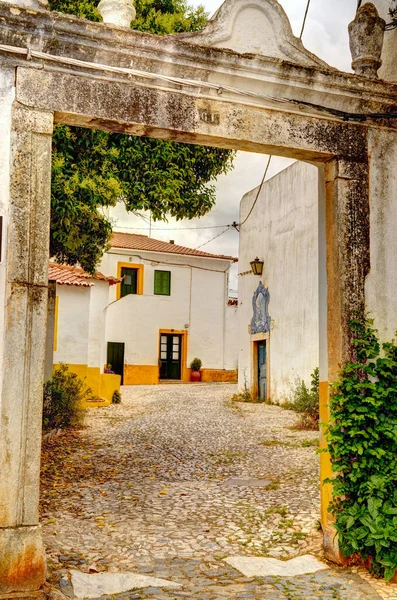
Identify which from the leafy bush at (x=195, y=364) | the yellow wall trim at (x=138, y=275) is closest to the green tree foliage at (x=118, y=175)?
the yellow wall trim at (x=138, y=275)

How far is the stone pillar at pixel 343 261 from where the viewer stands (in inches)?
183

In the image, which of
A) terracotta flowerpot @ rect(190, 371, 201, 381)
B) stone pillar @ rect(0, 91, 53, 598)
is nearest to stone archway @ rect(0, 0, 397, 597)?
stone pillar @ rect(0, 91, 53, 598)

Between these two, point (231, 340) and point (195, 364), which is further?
point (231, 340)

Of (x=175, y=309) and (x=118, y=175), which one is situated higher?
(x=118, y=175)

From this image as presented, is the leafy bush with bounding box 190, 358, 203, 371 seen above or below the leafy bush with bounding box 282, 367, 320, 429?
above

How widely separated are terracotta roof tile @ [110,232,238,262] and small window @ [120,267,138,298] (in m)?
1.08

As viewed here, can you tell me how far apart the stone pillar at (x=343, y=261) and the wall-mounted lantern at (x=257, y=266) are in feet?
39.0

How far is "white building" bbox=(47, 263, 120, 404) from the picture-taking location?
14594 millimetres

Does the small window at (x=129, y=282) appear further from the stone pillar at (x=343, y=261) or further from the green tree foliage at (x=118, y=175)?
the stone pillar at (x=343, y=261)

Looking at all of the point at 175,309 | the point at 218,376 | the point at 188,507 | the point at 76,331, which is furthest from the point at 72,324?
the point at 218,376

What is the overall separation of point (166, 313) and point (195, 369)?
2814 mm

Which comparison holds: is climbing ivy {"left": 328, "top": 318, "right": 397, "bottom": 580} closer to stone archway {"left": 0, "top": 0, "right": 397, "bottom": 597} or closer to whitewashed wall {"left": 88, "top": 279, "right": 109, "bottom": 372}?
stone archway {"left": 0, "top": 0, "right": 397, "bottom": 597}

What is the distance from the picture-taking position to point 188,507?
5.98 m

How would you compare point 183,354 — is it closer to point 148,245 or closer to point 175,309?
point 175,309
